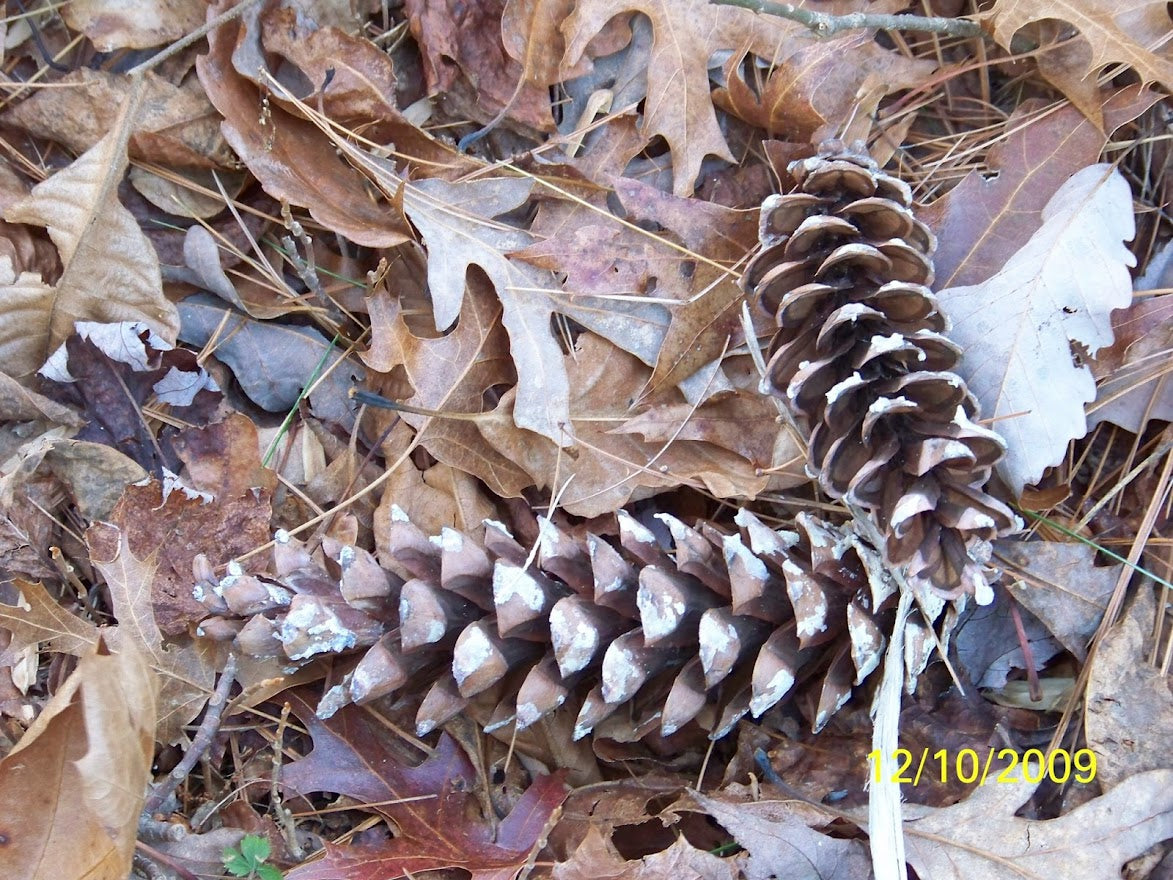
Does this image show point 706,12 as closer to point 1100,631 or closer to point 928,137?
point 928,137

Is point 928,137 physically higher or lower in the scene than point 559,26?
lower

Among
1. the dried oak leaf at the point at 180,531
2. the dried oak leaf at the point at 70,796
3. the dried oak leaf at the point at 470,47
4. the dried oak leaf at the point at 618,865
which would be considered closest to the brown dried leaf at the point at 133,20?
the dried oak leaf at the point at 470,47

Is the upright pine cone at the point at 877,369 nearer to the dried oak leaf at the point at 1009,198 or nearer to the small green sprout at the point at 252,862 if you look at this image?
the dried oak leaf at the point at 1009,198

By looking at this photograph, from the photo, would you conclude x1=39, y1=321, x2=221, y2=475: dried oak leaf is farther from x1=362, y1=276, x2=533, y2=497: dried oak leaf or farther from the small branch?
the small branch

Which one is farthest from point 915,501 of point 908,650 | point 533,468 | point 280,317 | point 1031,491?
point 280,317

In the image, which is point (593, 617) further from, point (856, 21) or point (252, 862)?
point (856, 21)
